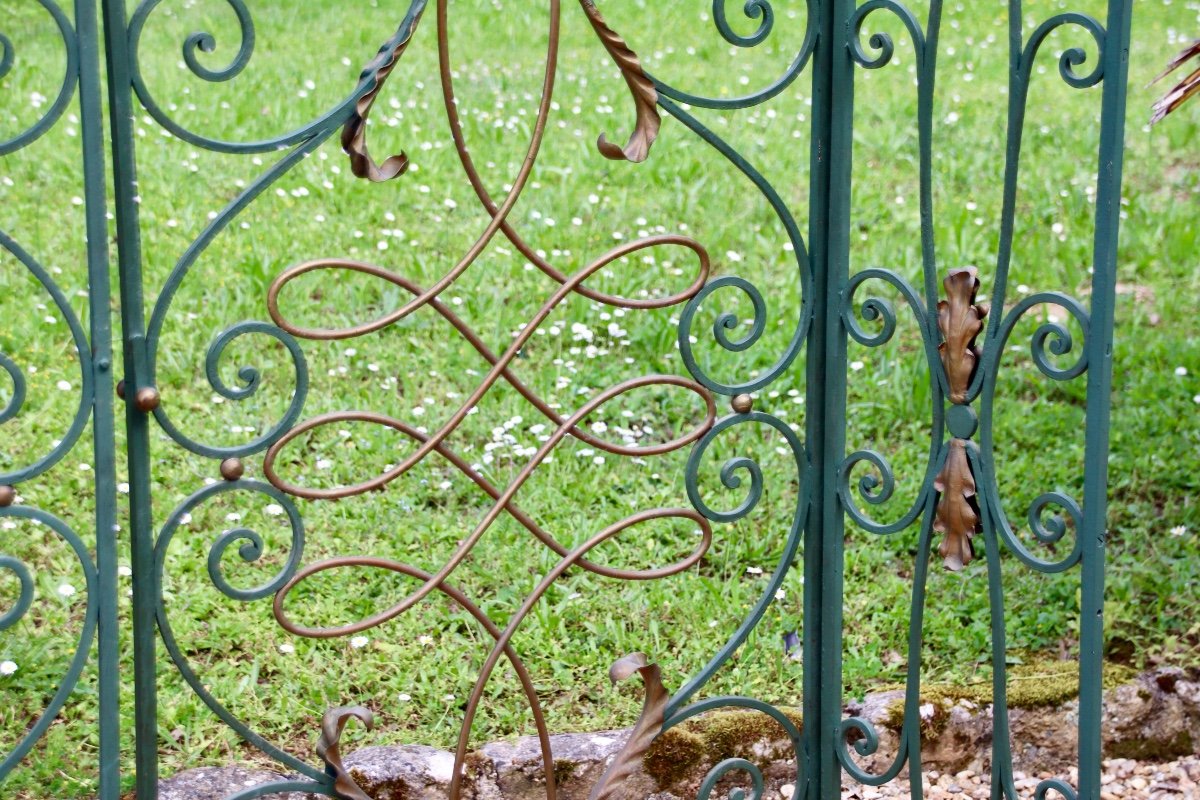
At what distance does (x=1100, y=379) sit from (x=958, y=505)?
293 mm

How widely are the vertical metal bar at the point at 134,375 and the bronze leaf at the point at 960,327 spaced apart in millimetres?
1111

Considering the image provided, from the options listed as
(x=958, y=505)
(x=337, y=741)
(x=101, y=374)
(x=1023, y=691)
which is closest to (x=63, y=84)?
(x=101, y=374)

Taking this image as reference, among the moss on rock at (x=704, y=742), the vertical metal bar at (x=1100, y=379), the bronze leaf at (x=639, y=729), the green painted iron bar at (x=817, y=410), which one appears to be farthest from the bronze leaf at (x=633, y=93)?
the moss on rock at (x=704, y=742)

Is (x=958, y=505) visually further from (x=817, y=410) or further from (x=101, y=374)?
(x=101, y=374)

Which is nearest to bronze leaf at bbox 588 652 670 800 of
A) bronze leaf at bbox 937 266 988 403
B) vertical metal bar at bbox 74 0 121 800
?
bronze leaf at bbox 937 266 988 403

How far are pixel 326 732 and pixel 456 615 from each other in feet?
3.50

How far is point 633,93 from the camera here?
199cm

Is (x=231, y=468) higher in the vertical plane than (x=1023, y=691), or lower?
higher

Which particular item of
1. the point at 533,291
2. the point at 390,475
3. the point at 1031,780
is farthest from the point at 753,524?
the point at 390,475

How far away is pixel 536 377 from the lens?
378 cm

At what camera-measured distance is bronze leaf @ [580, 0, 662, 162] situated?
1953 mm

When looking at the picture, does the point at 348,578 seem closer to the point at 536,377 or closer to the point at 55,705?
the point at 536,377

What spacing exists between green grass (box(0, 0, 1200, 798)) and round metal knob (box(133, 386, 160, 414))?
0.99m

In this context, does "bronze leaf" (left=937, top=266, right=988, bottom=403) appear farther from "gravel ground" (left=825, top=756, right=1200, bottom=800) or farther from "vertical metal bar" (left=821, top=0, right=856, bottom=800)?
"gravel ground" (left=825, top=756, right=1200, bottom=800)
